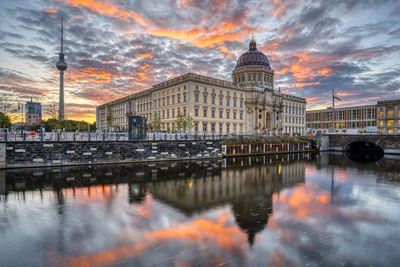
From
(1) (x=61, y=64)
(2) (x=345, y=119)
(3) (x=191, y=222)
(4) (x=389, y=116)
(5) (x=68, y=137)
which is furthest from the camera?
(2) (x=345, y=119)

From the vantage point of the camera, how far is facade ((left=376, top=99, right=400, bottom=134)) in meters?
84.1

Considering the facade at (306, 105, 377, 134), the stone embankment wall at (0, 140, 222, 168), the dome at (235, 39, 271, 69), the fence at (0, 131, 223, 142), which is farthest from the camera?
the facade at (306, 105, 377, 134)

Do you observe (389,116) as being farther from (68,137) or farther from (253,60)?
(68,137)

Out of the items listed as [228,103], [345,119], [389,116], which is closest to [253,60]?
[228,103]

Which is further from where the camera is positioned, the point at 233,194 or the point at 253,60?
the point at 253,60

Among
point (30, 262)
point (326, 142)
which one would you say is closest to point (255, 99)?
point (326, 142)

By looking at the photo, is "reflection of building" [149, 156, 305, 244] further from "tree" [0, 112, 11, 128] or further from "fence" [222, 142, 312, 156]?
"tree" [0, 112, 11, 128]

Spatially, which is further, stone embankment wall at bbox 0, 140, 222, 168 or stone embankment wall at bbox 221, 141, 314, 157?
stone embankment wall at bbox 221, 141, 314, 157

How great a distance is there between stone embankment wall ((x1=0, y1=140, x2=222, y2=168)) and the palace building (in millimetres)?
18261

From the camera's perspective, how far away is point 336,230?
9.97 meters

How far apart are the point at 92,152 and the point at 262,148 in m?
32.2

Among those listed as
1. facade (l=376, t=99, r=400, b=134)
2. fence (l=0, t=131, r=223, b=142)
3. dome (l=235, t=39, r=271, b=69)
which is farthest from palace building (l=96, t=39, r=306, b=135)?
facade (l=376, t=99, r=400, b=134)

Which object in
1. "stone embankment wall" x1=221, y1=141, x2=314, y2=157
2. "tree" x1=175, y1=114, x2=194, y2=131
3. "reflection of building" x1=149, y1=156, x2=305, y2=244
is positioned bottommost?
"reflection of building" x1=149, y1=156, x2=305, y2=244

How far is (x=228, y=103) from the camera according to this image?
217 feet
